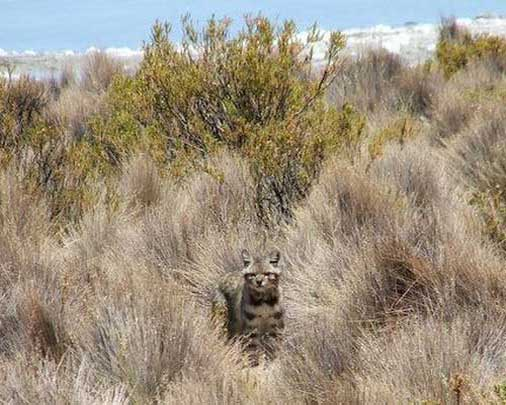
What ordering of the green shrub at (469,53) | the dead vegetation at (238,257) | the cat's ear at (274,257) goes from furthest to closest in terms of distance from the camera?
the green shrub at (469,53) → the cat's ear at (274,257) → the dead vegetation at (238,257)

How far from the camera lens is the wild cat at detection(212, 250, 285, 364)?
598 centimetres

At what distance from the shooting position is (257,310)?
6062 mm

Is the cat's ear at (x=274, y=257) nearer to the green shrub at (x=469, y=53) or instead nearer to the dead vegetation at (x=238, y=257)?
the dead vegetation at (x=238, y=257)

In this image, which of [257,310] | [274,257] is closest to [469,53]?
[274,257]

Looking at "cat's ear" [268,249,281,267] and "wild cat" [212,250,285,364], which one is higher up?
"cat's ear" [268,249,281,267]

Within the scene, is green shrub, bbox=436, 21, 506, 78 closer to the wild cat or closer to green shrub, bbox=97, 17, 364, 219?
green shrub, bbox=97, 17, 364, 219

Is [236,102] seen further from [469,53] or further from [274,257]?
[469,53]

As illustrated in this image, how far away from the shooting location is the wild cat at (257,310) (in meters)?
5.98

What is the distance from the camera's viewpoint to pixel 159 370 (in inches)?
187

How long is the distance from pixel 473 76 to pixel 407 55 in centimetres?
873

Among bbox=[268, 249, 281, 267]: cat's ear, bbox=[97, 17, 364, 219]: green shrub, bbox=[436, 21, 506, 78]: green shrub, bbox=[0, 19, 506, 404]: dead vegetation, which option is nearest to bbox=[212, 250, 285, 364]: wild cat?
bbox=[268, 249, 281, 267]: cat's ear

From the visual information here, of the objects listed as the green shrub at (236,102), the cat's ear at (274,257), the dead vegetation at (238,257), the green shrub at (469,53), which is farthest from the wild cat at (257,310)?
the green shrub at (469,53)

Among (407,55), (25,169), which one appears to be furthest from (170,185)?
(407,55)

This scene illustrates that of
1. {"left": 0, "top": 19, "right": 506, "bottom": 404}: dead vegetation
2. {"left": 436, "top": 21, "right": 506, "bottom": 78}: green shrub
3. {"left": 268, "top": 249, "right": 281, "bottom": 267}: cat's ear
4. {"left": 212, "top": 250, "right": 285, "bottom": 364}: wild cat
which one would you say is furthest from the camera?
{"left": 436, "top": 21, "right": 506, "bottom": 78}: green shrub
